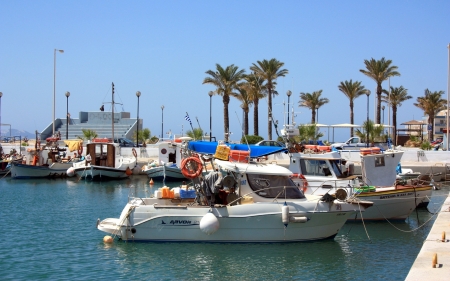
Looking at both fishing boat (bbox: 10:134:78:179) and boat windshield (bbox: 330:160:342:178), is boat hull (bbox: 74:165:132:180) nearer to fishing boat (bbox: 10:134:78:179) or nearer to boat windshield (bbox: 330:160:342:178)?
fishing boat (bbox: 10:134:78:179)

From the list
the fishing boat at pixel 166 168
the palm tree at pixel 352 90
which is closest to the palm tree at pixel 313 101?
the palm tree at pixel 352 90

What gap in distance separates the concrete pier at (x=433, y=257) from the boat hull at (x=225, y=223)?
3346mm

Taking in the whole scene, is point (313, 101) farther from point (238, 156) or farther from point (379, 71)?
point (238, 156)

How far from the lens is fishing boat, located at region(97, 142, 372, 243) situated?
685 inches

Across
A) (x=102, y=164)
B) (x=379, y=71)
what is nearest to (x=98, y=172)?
(x=102, y=164)

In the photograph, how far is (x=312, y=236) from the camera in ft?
59.2

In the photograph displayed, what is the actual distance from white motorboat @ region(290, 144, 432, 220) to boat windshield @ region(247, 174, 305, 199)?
131 inches

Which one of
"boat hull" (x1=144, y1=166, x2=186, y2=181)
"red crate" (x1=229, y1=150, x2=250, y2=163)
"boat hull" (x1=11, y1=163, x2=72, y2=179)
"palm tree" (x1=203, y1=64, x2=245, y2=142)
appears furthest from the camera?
"palm tree" (x1=203, y1=64, x2=245, y2=142)

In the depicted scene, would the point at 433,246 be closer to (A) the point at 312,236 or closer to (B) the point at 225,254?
(A) the point at 312,236

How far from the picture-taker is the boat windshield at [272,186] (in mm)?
18094

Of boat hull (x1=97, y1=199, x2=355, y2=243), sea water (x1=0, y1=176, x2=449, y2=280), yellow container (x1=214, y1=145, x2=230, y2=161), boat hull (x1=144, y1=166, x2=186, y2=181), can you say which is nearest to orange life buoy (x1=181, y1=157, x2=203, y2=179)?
yellow container (x1=214, y1=145, x2=230, y2=161)

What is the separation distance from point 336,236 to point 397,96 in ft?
181

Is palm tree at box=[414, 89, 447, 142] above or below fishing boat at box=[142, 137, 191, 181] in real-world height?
above

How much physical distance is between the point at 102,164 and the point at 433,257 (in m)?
35.0
